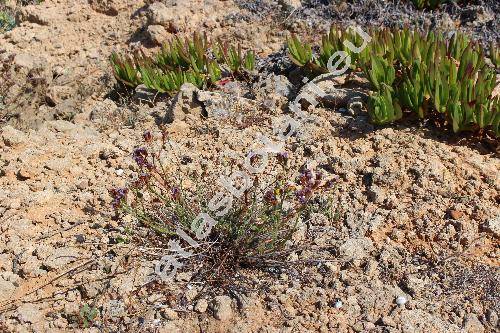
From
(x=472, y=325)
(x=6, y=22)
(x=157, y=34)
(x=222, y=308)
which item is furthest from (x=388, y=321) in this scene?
(x=6, y=22)

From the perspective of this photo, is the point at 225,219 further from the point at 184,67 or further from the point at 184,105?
the point at 184,67

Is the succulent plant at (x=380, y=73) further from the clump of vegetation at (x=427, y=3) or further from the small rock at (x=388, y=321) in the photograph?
the clump of vegetation at (x=427, y=3)

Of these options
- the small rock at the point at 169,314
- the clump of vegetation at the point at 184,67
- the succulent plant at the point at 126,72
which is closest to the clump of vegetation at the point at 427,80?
the clump of vegetation at the point at 184,67

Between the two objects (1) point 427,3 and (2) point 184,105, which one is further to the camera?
(1) point 427,3

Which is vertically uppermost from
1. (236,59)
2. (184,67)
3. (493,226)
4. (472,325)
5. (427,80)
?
(427,80)

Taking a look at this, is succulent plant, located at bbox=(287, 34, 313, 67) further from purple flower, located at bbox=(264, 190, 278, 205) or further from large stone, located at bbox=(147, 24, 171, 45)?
purple flower, located at bbox=(264, 190, 278, 205)
